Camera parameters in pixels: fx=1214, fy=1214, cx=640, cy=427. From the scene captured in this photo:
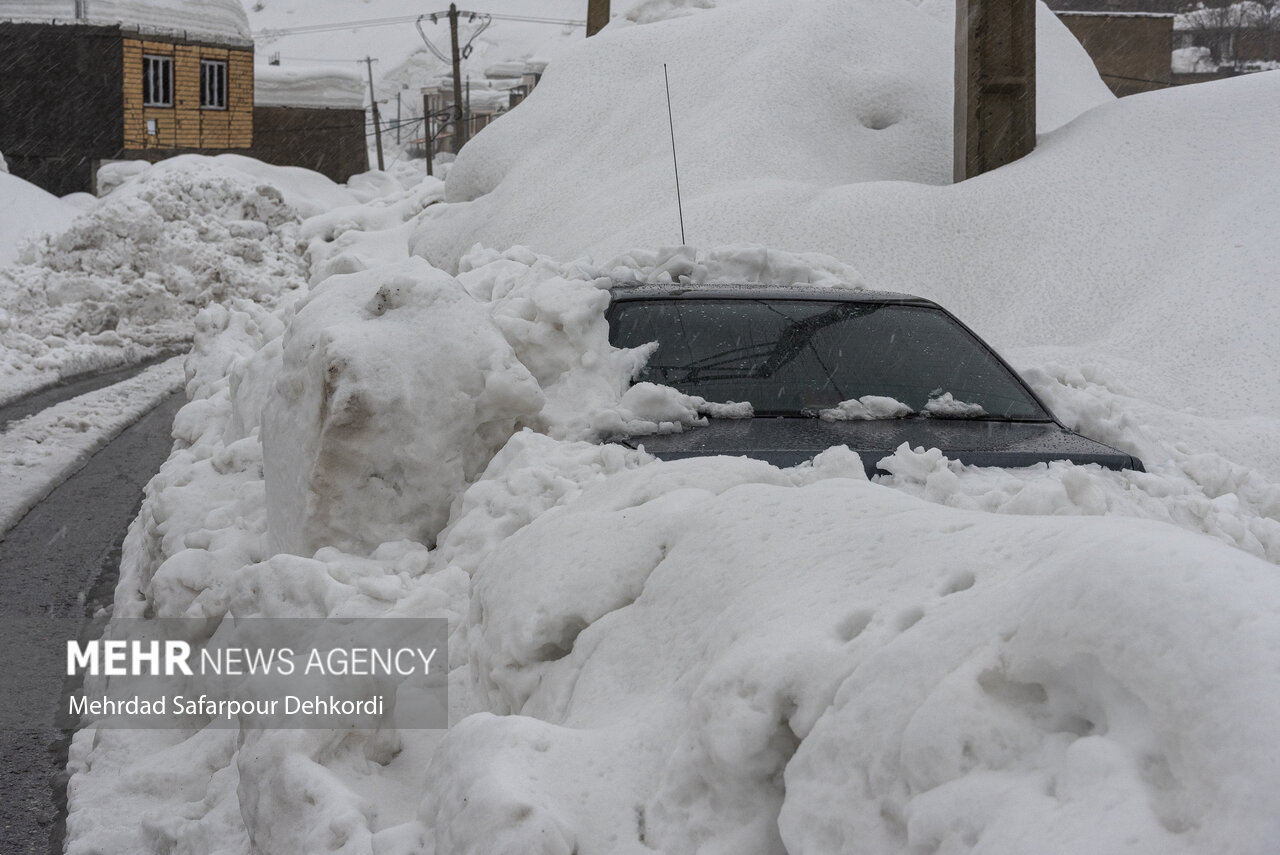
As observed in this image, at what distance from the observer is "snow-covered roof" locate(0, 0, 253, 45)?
30391 millimetres

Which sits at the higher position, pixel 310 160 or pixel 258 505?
pixel 310 160

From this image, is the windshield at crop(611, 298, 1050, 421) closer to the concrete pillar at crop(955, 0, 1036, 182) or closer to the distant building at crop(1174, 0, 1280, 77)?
the concrete pillar at crop(955, 0, 1036, 182)

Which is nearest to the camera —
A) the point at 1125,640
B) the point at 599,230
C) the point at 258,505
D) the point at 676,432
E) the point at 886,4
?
the point at 1125,640

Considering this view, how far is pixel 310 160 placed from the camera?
116ft

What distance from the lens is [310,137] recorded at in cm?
3562

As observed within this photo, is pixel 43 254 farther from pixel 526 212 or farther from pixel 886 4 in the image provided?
pixel 886 4

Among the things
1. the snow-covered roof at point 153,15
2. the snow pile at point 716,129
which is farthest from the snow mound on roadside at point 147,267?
the snow-covered roof at point 153,15

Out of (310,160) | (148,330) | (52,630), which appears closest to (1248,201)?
(52,630)

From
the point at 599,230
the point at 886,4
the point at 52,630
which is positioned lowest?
the point at 52,630

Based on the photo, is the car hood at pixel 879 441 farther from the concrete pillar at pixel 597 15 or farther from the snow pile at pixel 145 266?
the concrete pillar at pixel 597 15

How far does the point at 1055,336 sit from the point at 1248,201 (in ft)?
5.98

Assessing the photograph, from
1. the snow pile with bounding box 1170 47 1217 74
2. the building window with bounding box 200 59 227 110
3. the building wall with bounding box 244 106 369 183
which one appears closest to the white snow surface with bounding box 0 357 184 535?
the building window with bounding box 200 59 227 110

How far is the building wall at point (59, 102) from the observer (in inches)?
1188

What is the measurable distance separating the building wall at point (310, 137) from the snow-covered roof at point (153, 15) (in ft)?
8.01
